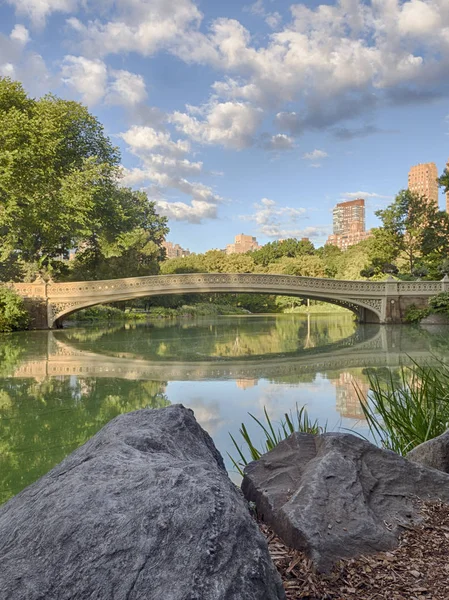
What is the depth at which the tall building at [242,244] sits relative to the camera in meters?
126

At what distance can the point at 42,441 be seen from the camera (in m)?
4.61

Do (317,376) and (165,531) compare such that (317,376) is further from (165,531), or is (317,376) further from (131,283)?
(131,283)

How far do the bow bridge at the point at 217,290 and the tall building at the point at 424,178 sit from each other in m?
79.3

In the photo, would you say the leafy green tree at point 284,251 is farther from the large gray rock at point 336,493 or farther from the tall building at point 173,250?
the tall building at point 173,250

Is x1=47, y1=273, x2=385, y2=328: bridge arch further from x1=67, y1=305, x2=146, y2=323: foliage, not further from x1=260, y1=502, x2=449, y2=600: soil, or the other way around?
x1=260, y1=502, x2=449, y2=600: soil

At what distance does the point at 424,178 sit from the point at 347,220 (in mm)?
40925

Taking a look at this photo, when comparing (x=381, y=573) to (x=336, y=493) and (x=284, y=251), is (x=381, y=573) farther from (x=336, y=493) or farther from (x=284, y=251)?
(x=284, y=251)

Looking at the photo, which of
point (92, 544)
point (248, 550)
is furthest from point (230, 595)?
point (92, 544)

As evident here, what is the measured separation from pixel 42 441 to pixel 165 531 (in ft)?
13.0

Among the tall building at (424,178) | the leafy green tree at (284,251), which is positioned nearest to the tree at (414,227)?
the leafy green tree at (284,251)

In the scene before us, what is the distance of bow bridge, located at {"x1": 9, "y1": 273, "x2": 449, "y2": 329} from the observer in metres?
20.6

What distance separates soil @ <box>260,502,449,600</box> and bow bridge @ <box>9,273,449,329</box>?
19.6 m

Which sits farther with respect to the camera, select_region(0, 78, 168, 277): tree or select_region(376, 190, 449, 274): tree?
select_region(376, 190, 449, 274): tree

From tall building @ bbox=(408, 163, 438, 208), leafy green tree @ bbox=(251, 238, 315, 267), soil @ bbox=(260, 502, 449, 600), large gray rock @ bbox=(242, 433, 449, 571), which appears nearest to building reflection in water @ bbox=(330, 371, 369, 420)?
large gray rock @ bbox=(242, 433, 449, 571)
